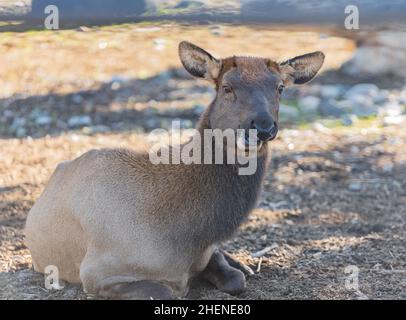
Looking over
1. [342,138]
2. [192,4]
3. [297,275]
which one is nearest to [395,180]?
[342,138]

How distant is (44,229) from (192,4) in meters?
2.49

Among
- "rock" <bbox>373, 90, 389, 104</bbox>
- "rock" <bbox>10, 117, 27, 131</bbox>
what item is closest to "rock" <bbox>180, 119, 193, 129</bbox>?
"rock" <bbox>10, 117, 27, 131</bbox>

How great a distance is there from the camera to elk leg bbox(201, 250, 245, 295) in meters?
→ 6.91

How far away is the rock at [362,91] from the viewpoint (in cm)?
1469

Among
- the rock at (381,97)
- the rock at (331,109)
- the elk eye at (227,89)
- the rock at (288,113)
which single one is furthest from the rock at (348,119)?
the elk eye at (227,89)

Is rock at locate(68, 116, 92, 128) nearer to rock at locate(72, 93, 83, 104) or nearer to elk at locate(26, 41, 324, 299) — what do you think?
rock at locate(72, 93, 83, 104)

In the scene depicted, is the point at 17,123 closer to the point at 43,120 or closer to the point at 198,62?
the point at 43,120

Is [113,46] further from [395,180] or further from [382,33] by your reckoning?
[395,180]

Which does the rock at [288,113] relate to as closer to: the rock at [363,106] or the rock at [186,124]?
the rock at [363,106]

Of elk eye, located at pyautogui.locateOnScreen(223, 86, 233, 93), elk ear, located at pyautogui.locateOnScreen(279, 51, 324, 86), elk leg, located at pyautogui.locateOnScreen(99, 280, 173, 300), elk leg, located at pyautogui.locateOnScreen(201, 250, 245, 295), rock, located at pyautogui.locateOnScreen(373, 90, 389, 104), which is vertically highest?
elk ear, located at pyautogui.locateOnScreen(279, 51, 324, 86)

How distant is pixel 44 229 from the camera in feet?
23.2

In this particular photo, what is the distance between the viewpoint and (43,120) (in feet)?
43.1

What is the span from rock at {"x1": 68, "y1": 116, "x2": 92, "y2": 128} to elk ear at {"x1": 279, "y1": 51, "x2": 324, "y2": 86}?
6482 millimetres

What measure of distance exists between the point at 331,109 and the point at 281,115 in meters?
0.97
